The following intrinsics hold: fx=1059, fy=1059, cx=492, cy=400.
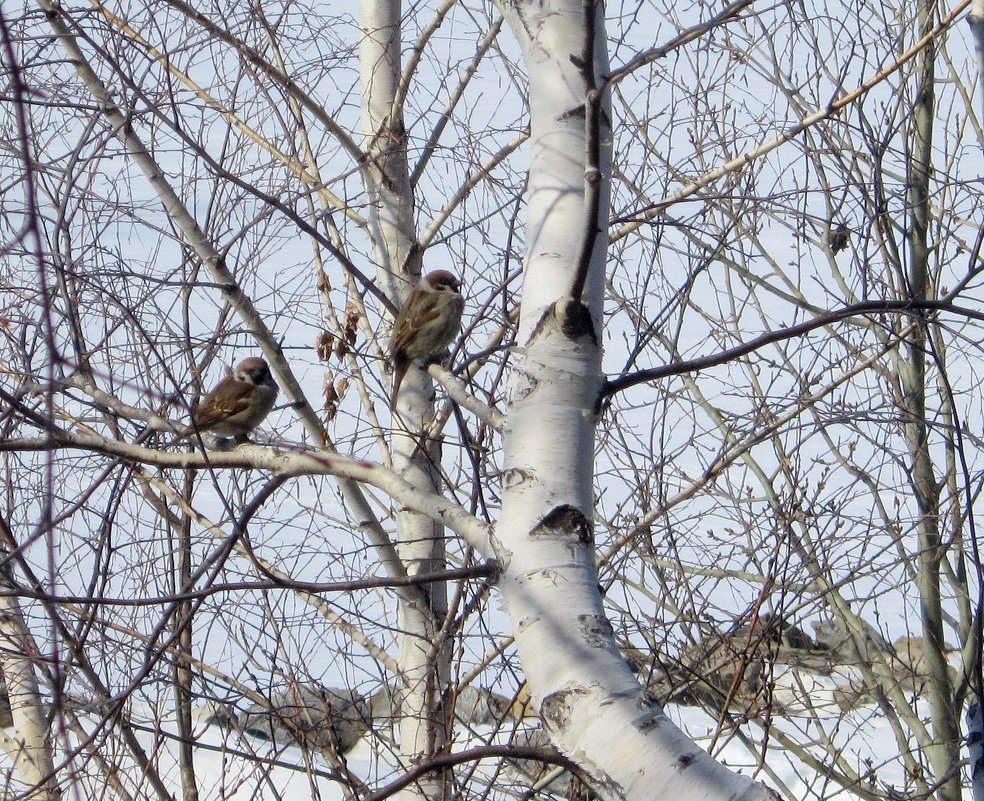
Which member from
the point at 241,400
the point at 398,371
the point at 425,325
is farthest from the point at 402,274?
the point at 241,400

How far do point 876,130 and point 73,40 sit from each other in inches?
152

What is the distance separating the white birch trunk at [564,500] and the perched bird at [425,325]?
1969mm

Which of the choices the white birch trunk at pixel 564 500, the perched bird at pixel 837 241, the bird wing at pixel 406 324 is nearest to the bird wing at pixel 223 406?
the bird wing at pixel 406 324

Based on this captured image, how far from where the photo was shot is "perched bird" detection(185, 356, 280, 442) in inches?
212

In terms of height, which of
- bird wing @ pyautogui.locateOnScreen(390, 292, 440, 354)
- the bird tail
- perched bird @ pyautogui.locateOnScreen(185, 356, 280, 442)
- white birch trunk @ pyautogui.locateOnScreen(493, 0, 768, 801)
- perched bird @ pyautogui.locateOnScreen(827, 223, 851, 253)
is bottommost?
white birch trunk @ pyautogui.locateOnScreen(493, 0, 768, 801)

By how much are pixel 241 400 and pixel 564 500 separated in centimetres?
363

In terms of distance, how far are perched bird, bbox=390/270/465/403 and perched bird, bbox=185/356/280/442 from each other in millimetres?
978

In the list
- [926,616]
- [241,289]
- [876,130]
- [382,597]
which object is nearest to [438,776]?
[382,597]

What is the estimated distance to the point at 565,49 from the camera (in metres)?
2.59

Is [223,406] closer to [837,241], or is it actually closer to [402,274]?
[402,274]

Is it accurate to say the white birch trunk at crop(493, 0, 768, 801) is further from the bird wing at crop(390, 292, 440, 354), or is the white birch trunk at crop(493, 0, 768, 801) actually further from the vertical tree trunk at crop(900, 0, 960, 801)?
the vertical tree trunk at crop(900, 0, 960, 801)

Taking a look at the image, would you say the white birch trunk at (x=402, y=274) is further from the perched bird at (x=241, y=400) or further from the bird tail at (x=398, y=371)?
the perched bird at (x=241, y=400)

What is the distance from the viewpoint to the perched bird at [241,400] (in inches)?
212

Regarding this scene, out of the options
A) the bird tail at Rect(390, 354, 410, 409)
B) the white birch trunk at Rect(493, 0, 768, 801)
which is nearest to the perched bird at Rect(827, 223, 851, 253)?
the bird tail at Rect(390, 354, 410, 409)
